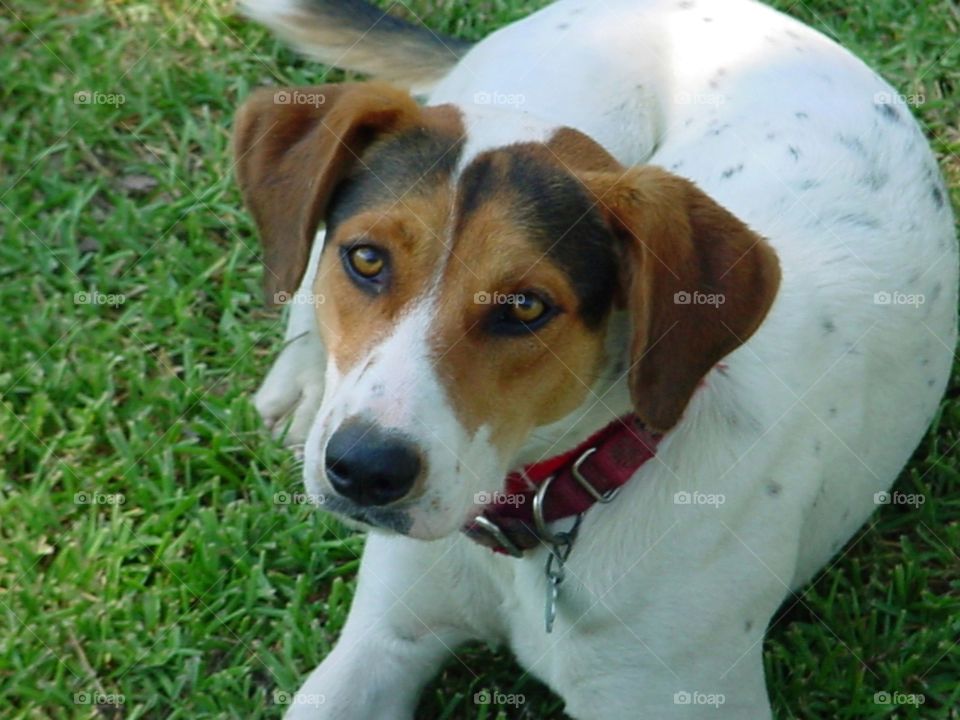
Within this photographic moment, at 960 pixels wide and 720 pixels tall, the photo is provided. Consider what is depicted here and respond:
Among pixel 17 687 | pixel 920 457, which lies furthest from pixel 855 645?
pixel 17 687

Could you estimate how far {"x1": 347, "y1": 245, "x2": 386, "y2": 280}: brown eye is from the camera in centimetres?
336

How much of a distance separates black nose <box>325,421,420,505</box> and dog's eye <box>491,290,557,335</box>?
16.2 inches

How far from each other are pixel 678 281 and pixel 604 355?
30cm

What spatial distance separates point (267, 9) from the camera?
5816 millimetres
